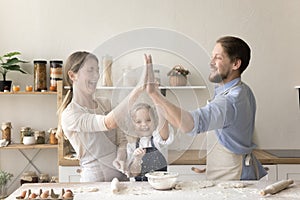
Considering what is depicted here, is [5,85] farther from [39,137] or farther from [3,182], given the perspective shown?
[3,182]

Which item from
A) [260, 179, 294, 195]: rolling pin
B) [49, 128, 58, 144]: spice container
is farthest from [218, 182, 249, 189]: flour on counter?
[49, 128, 58, 144]: spice container

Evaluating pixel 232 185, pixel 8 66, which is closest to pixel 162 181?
pixel 232 185

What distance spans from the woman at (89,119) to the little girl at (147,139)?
6cm

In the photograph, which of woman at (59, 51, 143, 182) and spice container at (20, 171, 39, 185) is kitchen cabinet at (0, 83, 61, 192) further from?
woman at (59, 51, 143, 182)

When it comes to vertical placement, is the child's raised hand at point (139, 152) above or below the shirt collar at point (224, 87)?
below

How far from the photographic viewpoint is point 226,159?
2080mm

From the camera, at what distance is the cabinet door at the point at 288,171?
2.92 meters

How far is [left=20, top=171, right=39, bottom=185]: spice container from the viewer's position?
329 centimetres

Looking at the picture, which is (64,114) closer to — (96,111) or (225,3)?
(96,111)

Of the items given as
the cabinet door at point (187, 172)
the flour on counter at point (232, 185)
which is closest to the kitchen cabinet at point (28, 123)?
the cabinet door at point (187, 172)

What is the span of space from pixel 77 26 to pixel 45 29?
0.79ft

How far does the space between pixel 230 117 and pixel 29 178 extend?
1861 millimetres

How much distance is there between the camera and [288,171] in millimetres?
2932

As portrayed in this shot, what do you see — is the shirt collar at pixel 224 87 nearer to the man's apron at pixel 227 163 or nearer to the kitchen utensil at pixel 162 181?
the man's apron at pixel 227 163
